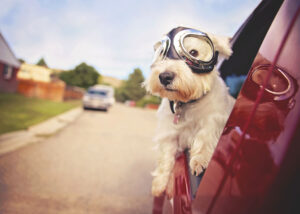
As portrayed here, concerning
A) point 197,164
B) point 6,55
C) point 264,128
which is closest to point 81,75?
point 6,55

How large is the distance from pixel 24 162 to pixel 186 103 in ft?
10.7

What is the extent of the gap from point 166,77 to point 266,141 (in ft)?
3.41

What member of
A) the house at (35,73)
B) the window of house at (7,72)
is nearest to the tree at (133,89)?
the house at (35,73)

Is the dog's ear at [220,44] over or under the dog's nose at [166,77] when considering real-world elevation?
over

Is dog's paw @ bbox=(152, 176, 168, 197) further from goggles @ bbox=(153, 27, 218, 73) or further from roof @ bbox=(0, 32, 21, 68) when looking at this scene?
roof @ bbox=(0, 32, 21, 68)

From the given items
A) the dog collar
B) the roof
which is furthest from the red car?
the roof

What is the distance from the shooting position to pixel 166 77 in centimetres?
159

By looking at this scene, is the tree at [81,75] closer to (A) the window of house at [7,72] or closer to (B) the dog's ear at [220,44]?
(A) the window of house at [7,72]

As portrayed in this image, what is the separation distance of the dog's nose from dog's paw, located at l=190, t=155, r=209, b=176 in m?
0.64

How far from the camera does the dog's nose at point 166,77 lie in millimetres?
1574

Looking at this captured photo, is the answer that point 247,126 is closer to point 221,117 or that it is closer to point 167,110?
point 221,117

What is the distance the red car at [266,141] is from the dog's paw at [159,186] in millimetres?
844

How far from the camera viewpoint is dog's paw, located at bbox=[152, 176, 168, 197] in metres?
1.72

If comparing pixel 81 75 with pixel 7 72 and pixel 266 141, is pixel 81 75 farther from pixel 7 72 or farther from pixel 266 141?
pixel 266 141
